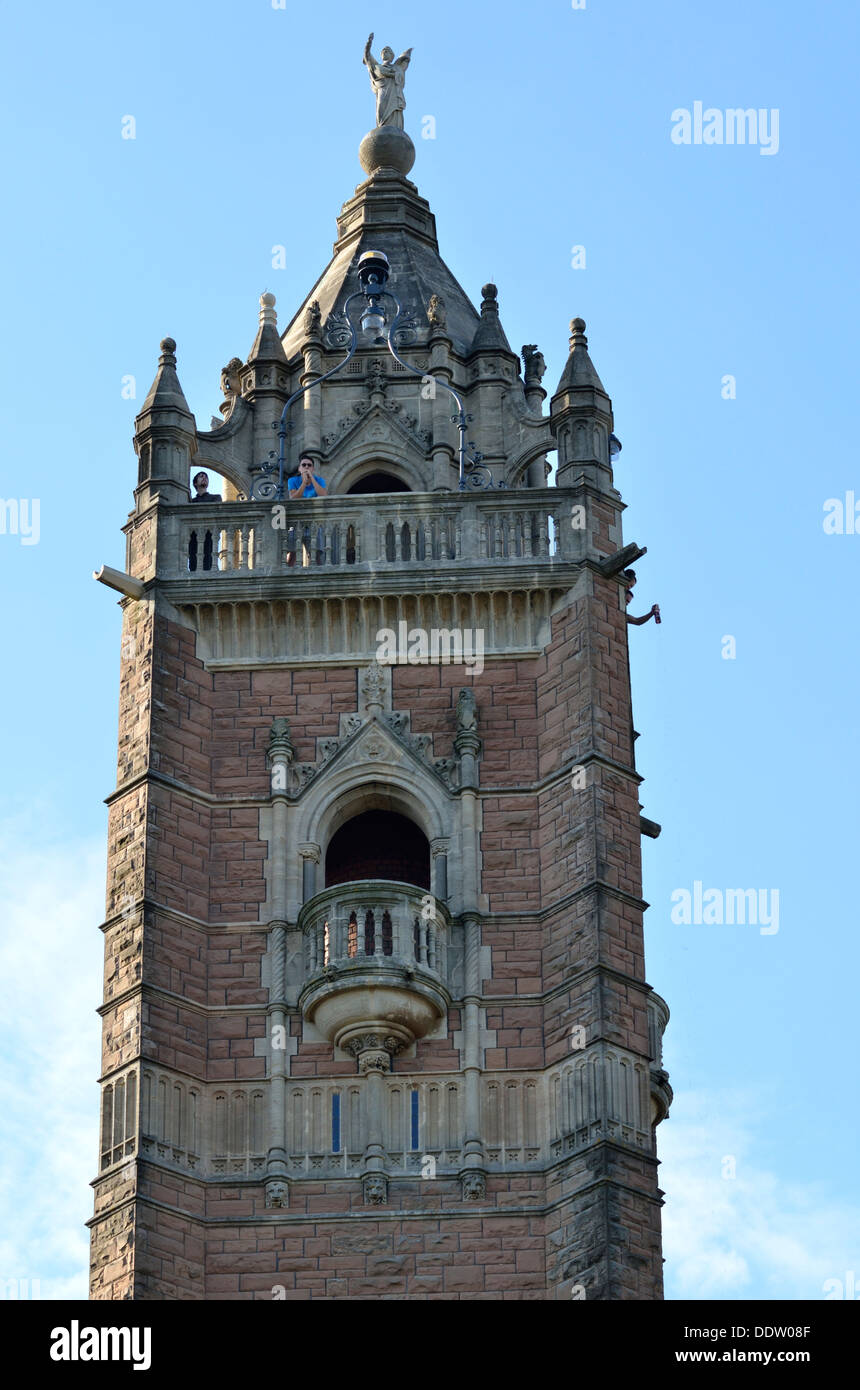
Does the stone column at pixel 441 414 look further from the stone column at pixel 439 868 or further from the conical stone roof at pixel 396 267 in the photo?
the stone column at pixel 439 868

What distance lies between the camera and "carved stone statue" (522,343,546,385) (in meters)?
44.5

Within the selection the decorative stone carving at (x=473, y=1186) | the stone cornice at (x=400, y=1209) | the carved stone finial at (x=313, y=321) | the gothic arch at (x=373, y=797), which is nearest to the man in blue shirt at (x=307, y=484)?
the carved stone finial at (x=313, y=321)

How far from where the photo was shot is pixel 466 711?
3938cm

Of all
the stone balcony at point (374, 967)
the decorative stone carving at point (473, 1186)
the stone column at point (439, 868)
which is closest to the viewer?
the decorative stone carving at point (473, 1186)

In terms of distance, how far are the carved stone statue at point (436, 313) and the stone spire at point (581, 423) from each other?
1896mm

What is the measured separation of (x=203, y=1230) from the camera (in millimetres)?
36094

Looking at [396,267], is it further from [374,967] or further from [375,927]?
[374,967]

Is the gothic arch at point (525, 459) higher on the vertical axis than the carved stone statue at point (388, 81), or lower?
lower

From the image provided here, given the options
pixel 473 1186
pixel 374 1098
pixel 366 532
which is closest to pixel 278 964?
pixel 374 1098

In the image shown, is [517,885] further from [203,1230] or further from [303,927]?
[203,1230]

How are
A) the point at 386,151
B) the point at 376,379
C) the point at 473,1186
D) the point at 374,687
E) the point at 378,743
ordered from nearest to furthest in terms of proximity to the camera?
the point at 473,1186 → the point at 378,743 → the point at 374,687 → the point at 376,379 → the point at 386,151

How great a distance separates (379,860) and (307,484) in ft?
15.4

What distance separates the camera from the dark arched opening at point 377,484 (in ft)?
142
